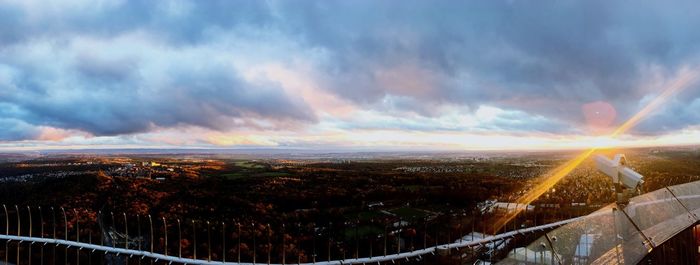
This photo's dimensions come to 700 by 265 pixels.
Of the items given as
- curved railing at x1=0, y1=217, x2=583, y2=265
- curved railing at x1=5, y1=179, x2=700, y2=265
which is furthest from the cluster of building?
curved railing at x1=5, y1=179, x2=700, y2=265

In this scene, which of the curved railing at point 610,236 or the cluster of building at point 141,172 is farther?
the cluster of building at point 141,172

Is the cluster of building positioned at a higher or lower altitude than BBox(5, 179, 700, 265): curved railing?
lower

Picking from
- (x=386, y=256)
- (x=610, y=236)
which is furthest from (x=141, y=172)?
(x=610, y=236)

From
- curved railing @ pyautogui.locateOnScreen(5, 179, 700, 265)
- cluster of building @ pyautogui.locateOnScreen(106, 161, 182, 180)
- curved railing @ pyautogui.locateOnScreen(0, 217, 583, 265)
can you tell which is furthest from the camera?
cluster of building @ pyautogui.locateOnScreen(106, 161, 182, 180)

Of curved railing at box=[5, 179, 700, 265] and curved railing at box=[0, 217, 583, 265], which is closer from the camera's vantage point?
curved railing at box=[5, 179, 700, 265]

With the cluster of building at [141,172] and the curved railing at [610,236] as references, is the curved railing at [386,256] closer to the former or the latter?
the curved railing at [610,236]

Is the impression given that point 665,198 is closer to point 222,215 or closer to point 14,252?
point 14,252

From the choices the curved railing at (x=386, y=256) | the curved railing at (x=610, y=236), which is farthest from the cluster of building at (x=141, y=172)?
the curved railing at (x=610, y=236)

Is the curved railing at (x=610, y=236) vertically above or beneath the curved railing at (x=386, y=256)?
above

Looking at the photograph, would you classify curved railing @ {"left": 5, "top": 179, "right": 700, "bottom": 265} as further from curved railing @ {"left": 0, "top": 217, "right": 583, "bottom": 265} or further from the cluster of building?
the cluster of building

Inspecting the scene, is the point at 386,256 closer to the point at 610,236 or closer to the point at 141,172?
the point at 610,236

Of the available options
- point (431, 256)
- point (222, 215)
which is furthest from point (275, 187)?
point (431, 256)
